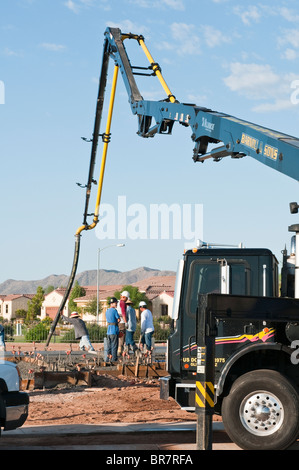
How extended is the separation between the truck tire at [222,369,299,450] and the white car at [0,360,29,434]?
2.66 metres

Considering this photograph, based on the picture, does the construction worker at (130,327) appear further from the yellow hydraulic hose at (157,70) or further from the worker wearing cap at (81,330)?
the yellow hydraulic hose at (157,70)

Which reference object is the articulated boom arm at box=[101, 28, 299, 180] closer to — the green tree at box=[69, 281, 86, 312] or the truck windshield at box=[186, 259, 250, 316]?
the truck windshield at box=[186, 259, 250, 316]

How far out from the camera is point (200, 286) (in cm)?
1083

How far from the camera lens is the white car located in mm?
8820

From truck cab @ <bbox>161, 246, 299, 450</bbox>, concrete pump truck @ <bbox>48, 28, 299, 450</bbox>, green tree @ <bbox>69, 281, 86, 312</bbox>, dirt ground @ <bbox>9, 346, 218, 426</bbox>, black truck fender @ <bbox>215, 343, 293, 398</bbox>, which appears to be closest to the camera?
concrete pump truck @ <bbox>48, 28, 299, 450</bbox>

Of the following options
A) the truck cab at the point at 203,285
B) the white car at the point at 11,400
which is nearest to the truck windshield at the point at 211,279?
the truck cab at the point at 203,285

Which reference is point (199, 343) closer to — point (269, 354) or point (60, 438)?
point (269, 354)

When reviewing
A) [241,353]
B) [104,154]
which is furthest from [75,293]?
[241,353]

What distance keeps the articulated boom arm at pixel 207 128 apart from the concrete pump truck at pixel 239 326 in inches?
0.7

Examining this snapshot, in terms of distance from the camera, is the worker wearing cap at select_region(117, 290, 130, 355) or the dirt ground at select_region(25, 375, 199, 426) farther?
the worker wearing cap at select_region(117, 290, 130, 355)

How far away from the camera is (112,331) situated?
18.9 meters

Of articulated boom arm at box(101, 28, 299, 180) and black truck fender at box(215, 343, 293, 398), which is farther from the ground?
articulated boom arm at box(101, 28, 299, 180)

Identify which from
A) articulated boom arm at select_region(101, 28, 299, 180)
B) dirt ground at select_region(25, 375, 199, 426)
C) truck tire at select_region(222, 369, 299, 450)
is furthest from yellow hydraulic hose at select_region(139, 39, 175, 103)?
truck tire at select_region(222, 369, 299, 450)

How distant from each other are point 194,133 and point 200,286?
9.41 feet
